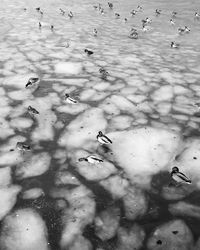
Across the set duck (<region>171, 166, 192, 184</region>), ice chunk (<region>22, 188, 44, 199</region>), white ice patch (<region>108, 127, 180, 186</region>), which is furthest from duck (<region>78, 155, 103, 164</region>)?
duck (<region>171, 166, 192, 184</region>)

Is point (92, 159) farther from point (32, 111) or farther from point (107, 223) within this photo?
point (32, 111)

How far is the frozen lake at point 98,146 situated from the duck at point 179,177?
0.20 feet

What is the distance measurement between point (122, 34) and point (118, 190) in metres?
7.51

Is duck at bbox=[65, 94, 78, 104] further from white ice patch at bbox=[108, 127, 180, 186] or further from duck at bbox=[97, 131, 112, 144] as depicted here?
duck at bbox=[97, 131, 112, 144]

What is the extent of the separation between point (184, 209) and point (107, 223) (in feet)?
→ 2.65

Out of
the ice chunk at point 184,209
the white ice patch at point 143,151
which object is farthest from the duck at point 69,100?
the ice chunk at point 184,209

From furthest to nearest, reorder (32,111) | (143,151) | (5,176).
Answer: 1. (32,111)
2. (143,151)
3. (5,176)

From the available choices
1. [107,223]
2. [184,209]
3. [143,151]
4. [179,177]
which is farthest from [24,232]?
[143,151]

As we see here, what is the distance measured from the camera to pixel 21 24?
11086 mm

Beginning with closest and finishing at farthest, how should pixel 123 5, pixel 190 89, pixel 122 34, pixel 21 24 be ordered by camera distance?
pixel 190 89 < pixel 122 34 < pixel 21 24 < pixel 123 5

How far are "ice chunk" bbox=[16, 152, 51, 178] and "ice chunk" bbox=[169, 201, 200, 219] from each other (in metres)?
1.49

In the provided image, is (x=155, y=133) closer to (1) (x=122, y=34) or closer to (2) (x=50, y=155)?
(2) (x=50, y=155)

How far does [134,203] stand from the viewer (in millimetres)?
3531

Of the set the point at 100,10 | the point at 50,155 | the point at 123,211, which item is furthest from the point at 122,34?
the point at 123,211
